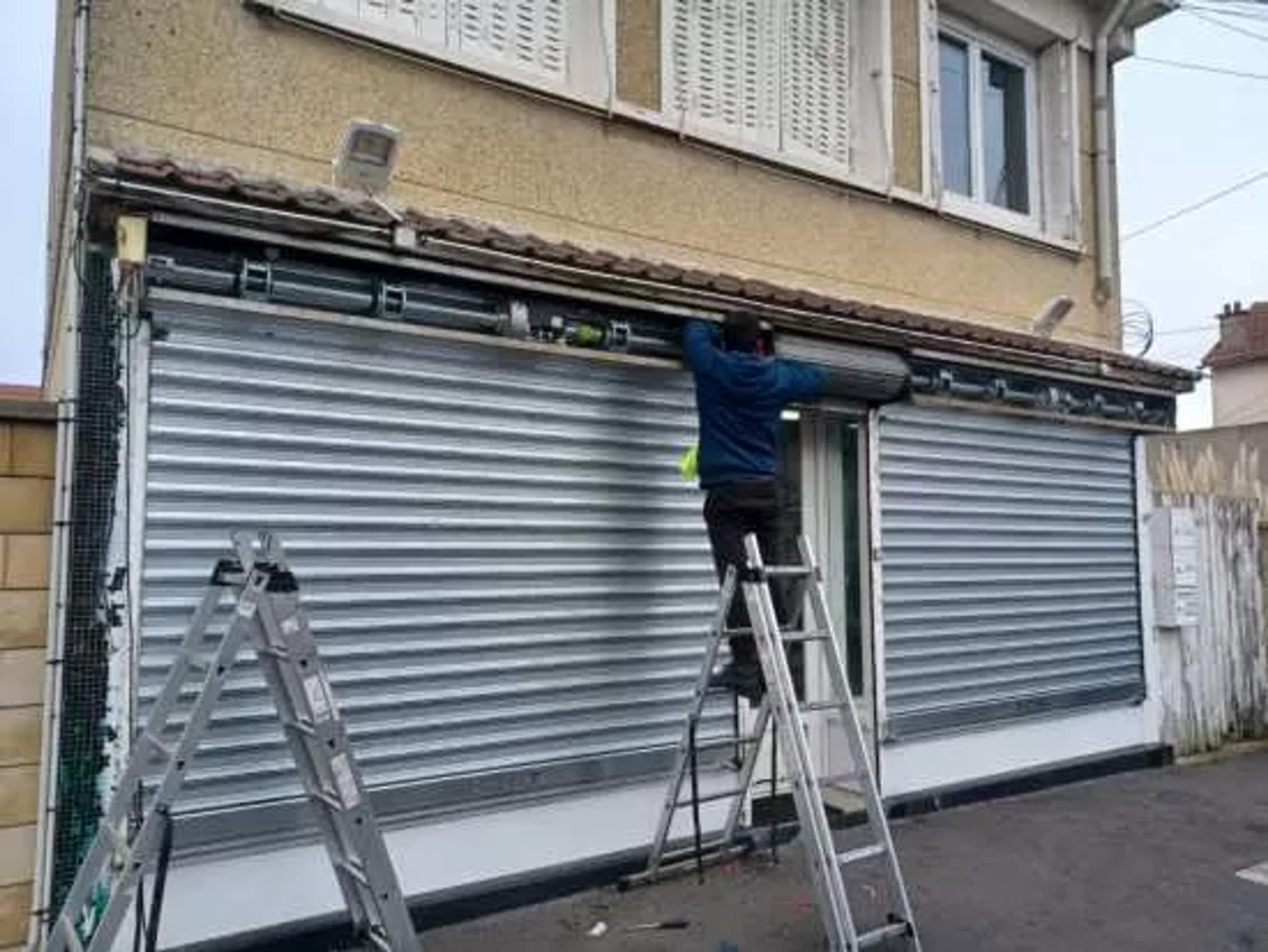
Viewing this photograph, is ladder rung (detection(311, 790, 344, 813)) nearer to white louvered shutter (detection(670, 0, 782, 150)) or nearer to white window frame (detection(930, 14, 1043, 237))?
white louvered shutter (detection(670, 0, 782, 150))

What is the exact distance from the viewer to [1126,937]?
4.85 metres

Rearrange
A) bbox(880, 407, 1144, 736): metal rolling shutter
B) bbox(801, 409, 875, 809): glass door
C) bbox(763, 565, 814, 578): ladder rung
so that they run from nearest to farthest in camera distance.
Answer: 1. bbox(763, 565, 814, 578): ladder rung
2. bbox(801, 409, 875, 809): glass door
3. bbox(880, 407, 1144, 736): metal rolling shutter

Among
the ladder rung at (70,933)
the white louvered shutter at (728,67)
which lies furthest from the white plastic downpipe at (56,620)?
the white louvered shutter at (728,67)

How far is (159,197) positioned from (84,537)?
4.41ft

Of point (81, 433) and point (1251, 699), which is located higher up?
point (81, 433)

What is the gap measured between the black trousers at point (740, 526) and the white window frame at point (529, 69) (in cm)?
244

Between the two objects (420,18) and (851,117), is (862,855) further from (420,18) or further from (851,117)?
(851,117)

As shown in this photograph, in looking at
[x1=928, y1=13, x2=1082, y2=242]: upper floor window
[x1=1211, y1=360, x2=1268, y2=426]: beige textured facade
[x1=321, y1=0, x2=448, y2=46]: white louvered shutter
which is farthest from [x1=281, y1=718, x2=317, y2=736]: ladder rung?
[x1=1211, y1=360, x2=1268, y2=426]: beige textured facade

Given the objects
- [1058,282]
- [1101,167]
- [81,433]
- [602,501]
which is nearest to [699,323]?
[602,501]

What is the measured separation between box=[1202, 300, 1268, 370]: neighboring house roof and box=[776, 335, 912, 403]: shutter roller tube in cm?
2502

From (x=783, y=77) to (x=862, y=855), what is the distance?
5117 millimetres

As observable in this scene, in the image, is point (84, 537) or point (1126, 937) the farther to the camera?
point (1126, 937)

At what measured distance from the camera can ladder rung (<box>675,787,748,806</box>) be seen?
5.23m

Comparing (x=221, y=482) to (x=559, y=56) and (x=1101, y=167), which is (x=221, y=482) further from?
(x=1101, y=167)
